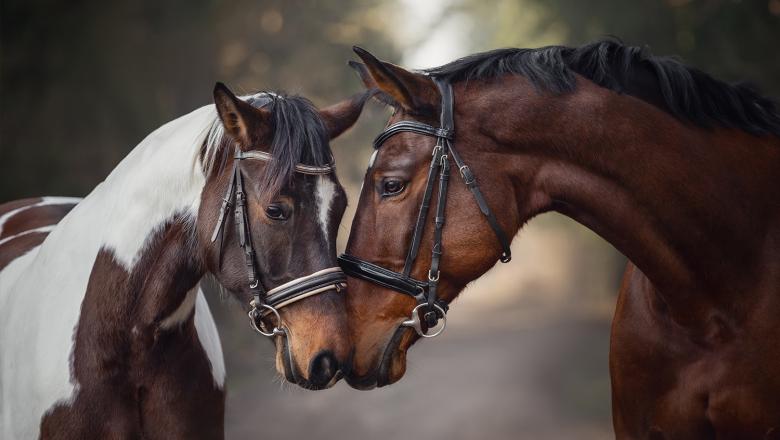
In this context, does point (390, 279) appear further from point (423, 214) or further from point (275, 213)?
point (275, 213)

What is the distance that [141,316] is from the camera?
257cm

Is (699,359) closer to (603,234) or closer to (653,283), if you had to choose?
(653,283)

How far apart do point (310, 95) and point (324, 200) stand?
7.29 m

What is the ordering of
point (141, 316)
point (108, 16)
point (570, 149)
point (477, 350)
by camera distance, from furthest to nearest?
point (477, 350)
point (108, 16)
point (141, 316)
point (570, 149)

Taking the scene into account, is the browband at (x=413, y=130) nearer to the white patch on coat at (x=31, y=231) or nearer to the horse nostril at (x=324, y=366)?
the horse nostril at (x=324, y=366)

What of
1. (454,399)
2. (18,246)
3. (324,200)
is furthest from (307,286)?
(454,399)

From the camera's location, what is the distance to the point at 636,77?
8.08 feet

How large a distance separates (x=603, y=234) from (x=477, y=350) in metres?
8.01

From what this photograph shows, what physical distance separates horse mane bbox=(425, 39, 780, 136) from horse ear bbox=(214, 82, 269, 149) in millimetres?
642

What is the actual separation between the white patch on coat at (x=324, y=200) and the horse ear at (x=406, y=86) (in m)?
0.38

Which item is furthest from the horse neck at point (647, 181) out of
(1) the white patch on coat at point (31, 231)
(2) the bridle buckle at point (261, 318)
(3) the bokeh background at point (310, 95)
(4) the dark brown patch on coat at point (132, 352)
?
(3) the bokeh background at point (310, 95)

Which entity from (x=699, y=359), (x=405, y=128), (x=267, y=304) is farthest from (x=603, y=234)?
(x=267, y=304)

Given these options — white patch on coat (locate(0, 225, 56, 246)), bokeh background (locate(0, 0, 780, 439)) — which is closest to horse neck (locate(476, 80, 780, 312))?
white patch on coat (locate(0, 225, 56, 246))

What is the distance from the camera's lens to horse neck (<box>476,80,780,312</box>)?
2371 mm
